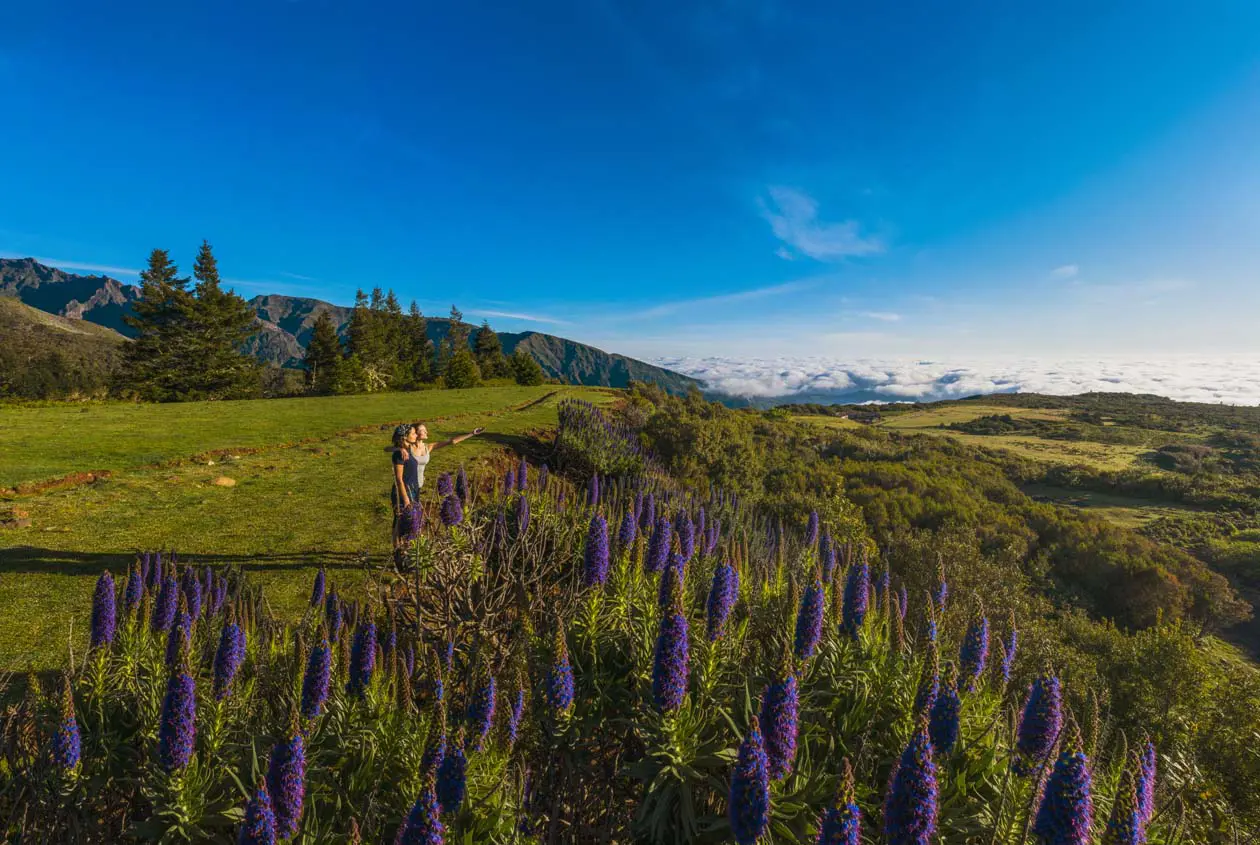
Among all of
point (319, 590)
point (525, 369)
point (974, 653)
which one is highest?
point (525, 369)

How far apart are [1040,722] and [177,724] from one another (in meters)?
4.35

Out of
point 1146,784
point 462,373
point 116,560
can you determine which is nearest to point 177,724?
point 1146,784

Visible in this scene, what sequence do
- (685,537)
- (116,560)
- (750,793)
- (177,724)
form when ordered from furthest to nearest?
(116,560) → (685,537) → (177,724) → (750,793)

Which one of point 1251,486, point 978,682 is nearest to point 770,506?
point 978,682

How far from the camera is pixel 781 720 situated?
2.37 m

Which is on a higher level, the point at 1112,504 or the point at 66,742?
the point at 66,742

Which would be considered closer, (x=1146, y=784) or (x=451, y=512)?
(x=1146, y=784)

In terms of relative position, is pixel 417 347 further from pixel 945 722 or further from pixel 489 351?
pixel 945 722

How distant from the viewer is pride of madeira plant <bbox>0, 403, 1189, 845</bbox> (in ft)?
6.82

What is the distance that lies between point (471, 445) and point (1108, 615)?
33.0 metres

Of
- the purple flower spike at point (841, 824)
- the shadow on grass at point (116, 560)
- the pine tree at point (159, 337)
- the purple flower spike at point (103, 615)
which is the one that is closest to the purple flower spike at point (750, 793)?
the purple flower spike at point (841, 824)

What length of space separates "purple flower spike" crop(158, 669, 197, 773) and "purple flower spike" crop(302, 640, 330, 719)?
0.61m

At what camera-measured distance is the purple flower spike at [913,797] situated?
6.13ft

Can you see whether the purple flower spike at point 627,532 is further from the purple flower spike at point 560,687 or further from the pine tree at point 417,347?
the pine tree at point 417,347
